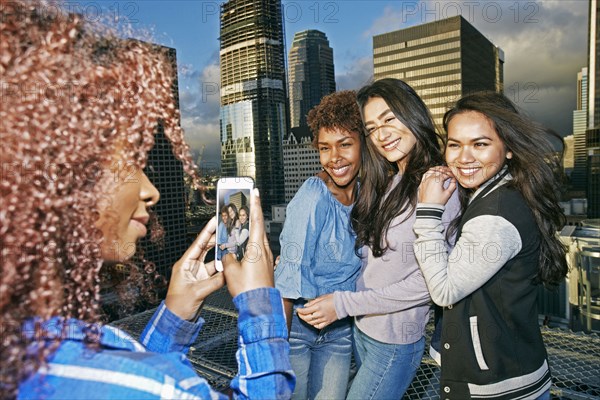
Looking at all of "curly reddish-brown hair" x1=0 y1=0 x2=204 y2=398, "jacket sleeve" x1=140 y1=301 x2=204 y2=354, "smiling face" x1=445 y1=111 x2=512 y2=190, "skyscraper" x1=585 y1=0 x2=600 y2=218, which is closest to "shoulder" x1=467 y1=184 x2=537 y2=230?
"smiling face" x1=445 y1=111 x2=512 y2=190

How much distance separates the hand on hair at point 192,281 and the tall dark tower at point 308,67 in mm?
121366

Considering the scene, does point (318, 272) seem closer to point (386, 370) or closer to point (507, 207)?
point (386, 370)

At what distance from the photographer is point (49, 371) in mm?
650

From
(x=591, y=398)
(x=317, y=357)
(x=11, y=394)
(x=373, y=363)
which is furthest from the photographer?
(x=317, y=357)

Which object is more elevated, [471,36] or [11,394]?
[471,36]

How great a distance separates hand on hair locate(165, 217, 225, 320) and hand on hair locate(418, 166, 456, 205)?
878 mm

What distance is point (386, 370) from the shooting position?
1.70m

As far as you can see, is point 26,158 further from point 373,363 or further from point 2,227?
point 373,363

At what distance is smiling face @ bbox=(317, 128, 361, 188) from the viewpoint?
2125mm

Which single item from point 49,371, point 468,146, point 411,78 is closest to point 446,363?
point 468,146

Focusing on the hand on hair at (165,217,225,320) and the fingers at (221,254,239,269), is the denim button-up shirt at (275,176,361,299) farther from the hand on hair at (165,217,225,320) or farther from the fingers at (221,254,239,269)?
the fingers at (221,254,239,269)

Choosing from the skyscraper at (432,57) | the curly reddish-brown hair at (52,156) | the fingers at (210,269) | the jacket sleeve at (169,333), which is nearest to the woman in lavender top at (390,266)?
the fingers at (210,269)

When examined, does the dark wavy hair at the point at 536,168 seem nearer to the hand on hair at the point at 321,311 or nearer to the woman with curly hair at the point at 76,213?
the hand on hair at the point at 321,311

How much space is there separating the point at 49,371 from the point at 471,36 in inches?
4050
